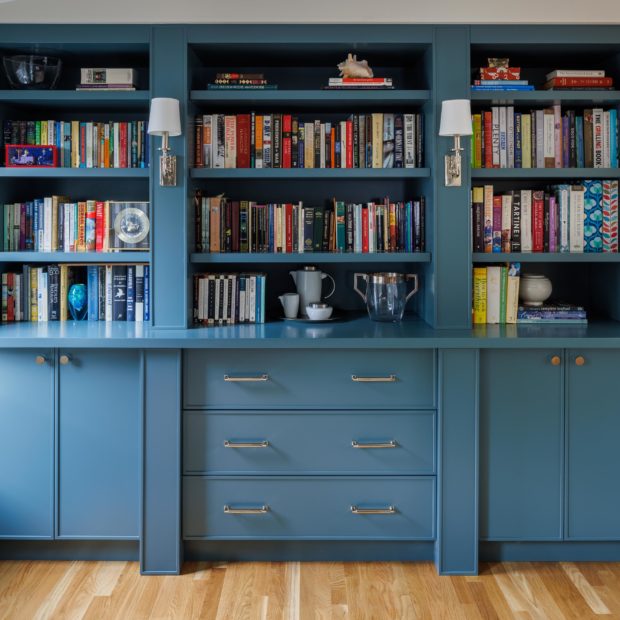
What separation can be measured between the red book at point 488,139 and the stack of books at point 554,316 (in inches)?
23.9

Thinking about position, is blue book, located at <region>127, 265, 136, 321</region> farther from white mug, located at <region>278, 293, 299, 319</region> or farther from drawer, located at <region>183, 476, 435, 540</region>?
drawer, located at <region>183, 476, 435, 540</region>

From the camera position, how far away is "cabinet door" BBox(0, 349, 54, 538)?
2854 mm

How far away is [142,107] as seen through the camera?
10.8ft

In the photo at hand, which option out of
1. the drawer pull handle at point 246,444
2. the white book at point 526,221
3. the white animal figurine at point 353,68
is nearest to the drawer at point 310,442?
the drawer pull handle at point 246,444

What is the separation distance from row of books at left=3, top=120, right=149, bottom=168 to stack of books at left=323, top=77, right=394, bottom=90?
2.63 ft

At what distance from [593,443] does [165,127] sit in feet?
6.33

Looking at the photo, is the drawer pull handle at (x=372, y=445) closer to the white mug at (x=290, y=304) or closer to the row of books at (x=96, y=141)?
the white mug at (x=290, y=304)

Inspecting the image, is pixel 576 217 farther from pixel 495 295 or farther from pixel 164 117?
pixel 164 117

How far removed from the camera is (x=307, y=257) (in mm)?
3080

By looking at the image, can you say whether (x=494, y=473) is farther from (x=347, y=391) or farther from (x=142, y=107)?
(x=142, y=107)

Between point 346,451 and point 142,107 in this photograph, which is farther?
point 142,107

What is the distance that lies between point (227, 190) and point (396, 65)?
0.91m
